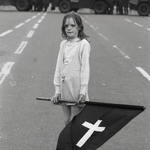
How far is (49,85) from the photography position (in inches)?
314

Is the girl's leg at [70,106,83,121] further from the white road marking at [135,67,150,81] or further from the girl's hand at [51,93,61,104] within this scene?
the white road marking at [135,67,150,81]

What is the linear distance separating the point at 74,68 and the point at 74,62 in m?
0.05

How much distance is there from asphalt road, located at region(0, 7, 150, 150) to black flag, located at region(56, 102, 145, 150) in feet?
1.14

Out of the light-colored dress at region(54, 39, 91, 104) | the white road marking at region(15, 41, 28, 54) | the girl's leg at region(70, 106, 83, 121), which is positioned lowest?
the white road marking at region(15, 41, 28, 54)

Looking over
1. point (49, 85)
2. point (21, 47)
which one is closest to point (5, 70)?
point (49, 85)

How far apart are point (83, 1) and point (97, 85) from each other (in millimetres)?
23910

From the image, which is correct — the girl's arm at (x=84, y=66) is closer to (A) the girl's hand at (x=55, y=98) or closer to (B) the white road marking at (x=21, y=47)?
(A) the girl's hand at (x=55, y=98)

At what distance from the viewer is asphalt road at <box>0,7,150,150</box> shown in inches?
198

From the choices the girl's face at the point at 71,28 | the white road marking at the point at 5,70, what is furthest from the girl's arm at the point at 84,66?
the white road marking at the point at 5,70

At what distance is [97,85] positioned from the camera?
805 cm

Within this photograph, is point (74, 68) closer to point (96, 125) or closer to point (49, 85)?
point (96, 125)

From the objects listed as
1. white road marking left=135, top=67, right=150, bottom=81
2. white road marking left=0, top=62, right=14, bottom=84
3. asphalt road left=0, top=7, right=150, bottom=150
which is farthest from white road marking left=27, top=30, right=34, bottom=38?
white road marking left=135, top=67, right=150, bottom=81

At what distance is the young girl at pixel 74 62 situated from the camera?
12.2ft

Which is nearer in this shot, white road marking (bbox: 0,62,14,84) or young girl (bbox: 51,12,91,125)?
young girl (bbox: 51,12,91,125)
